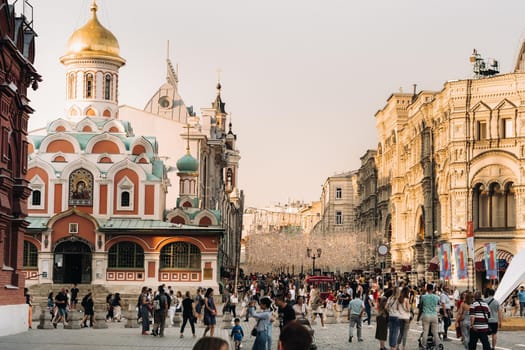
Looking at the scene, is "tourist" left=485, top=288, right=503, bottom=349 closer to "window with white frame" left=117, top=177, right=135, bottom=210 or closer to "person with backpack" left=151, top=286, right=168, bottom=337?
"person with backpack" left=151, top=286, right=168, bottom=337

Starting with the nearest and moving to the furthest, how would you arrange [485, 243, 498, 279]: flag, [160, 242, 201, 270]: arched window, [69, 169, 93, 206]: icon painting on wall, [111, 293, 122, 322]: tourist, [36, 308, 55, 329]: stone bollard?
[36, 308, 55, 329]: stone bollard < [111, 293, 122, 322]: tourist < [485, 243, 498, 279]: flag < [160, 242, 201, 270]: arched window < [69, 169, 93, 206]: icon painting on wall

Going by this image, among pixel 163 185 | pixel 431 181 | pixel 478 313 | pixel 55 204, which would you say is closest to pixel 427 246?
pixel 431 181

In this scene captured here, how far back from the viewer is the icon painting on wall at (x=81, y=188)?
59.7 metres

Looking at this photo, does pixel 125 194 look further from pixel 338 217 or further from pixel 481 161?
pixel 338 217

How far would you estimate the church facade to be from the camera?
56.7 metres

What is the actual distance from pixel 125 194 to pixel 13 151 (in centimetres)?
2995

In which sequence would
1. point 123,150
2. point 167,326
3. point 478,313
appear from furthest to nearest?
point 123,150 < point 167,326 < point 478,313

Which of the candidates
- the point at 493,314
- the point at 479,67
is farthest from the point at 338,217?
the point at 493,314

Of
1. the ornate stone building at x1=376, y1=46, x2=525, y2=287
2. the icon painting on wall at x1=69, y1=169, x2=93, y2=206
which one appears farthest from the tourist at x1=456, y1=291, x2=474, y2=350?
the icon painting on wall at x1=69, y1=169, x2=93, y2=206

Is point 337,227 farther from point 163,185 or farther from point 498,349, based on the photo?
point 498,349

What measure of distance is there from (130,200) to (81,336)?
98.6 feet

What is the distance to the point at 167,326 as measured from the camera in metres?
38.2

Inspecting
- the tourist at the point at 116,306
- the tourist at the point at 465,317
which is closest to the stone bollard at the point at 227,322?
the tourist at the point at 116,306

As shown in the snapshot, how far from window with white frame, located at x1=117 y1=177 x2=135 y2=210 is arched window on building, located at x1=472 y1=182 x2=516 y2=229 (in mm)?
19972
